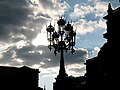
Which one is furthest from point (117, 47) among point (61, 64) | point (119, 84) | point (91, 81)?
point (91, 81)

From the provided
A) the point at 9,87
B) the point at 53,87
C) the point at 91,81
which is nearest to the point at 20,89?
the point at 9,87

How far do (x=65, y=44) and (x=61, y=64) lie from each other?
201 centimetres

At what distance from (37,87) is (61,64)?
103 ft

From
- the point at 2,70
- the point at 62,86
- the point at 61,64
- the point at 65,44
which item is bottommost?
the point at 62,86

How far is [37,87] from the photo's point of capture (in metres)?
59.8

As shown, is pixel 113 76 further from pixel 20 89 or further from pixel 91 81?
pixel 20 89

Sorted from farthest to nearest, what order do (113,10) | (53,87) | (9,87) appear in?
(9,87)
(113,10)
(53,87)

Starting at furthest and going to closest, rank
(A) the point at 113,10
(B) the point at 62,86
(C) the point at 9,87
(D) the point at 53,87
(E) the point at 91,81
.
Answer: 1. (C) the point at 9,87
2. (E) the point at 91,81
3. (A) the point at 113,10
4. (D) the point at 53,87
5. (B) the point at 62,86

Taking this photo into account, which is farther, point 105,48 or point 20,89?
point 20,89

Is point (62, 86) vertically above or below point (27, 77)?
below

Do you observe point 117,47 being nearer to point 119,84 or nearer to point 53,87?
point 119,84

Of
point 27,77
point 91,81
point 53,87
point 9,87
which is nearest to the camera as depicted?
point 53,87

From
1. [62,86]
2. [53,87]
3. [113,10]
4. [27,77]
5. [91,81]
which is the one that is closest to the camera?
[62,86]

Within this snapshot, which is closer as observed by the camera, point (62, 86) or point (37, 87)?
point (62, 86)
